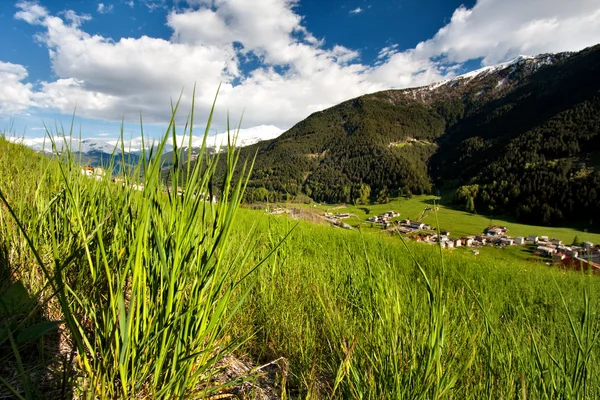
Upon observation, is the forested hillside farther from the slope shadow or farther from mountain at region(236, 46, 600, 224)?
the slope shadow

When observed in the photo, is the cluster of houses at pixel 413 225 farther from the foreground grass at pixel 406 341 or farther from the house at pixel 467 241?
the house at pixel 467 241

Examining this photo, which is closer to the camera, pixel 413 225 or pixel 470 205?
pixel 413 225

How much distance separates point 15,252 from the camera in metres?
1.81

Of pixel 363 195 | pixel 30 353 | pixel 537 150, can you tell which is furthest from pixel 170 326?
pixel 537 150

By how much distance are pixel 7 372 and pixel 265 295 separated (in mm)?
1727

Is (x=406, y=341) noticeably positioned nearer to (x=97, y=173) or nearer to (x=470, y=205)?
(x=97, y=173)

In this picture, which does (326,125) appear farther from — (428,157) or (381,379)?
(381,379)

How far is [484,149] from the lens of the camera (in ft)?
406

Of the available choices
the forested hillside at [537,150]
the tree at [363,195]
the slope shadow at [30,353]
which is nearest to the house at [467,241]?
the tree at [363,195]

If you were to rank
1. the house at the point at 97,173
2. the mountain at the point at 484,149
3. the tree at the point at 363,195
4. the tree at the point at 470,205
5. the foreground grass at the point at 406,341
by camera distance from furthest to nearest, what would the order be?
the mountain at the point at 484,149 < the tree at the point at 470,205 < the tree at the point at 363,195 < the house at the point at 97,173 < the foreground grass at the point at 406,341

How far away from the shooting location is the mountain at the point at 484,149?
73062 millimetres

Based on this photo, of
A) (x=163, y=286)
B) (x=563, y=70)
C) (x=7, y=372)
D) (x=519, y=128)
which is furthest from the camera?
(x=563, y=70)

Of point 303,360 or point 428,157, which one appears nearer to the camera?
point 303,360

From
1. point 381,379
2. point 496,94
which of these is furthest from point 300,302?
point 496,94
